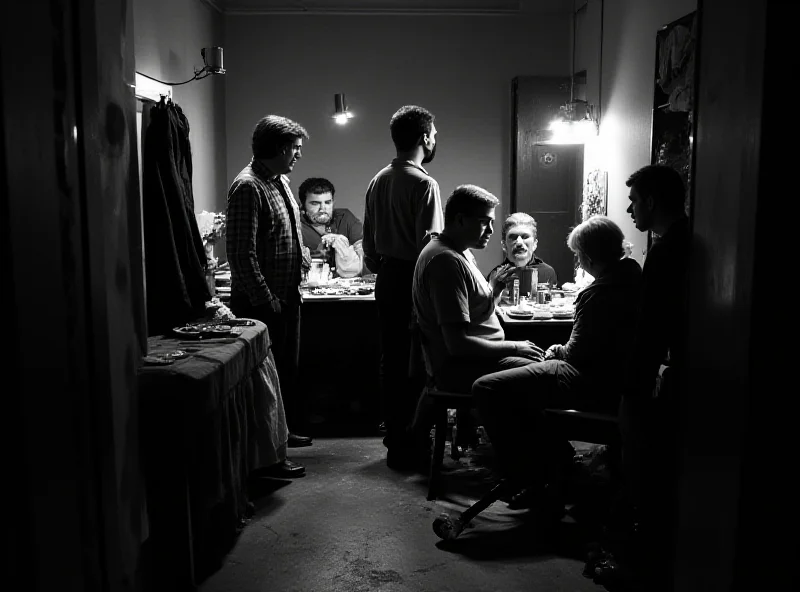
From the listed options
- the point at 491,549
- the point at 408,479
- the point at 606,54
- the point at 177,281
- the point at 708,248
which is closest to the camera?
the point at 708,248

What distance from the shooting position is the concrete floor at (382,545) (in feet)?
8.92

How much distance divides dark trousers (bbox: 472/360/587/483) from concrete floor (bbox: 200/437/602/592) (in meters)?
0.30

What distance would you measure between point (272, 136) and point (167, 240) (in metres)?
0.80

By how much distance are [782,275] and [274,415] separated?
8.34 feet

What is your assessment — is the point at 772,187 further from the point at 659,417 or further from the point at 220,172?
the point at 220,172

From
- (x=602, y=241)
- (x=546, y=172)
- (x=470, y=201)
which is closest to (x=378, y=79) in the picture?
(x=546, y=172)

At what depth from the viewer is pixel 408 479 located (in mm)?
3822

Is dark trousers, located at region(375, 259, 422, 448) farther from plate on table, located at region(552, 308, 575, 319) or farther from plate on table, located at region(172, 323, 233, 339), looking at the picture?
plate on table, located at region(172, 323, 233, 339)

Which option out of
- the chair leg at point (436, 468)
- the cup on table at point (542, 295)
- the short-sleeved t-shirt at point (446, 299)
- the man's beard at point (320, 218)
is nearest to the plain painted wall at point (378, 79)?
the man's beard at point (320, 218)

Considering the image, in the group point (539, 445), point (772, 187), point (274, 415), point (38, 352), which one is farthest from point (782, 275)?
point (274, 415)

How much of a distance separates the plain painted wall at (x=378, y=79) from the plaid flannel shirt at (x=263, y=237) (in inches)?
127

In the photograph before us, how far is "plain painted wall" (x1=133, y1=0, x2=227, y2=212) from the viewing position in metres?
4.73

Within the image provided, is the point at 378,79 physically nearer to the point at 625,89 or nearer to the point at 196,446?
the point at 625,89

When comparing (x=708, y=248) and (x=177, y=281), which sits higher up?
(x=708, y=248)
